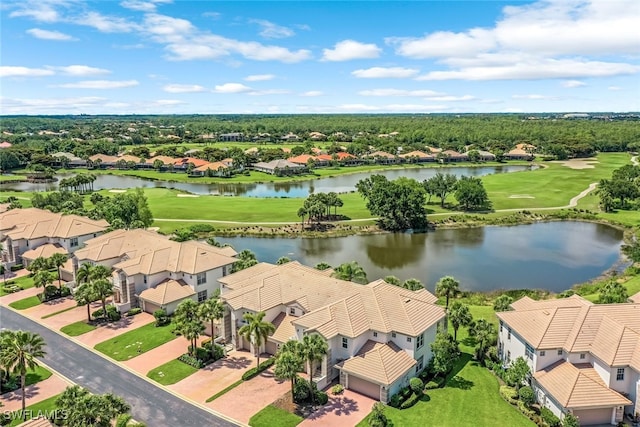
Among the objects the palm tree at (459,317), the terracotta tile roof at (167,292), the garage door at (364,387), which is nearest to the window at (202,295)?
the terracotta tile roof at (167,292)

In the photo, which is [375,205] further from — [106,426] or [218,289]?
[106,426]

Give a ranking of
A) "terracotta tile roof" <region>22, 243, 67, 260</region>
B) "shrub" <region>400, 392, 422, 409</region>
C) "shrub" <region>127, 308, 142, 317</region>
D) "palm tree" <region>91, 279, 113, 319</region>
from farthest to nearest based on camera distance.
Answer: "terracotta tile roof" <region>22, 243, 67, 260</region>, "shrub" <region>127, 308, 142, 317</region>, "palm tree" <region>91, 279, 113, 319</region>, "shrub" <region>400, 392, 422, 409</region>

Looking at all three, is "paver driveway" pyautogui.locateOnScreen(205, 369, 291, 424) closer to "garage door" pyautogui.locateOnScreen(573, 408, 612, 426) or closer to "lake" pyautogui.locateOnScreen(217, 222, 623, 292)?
"garage door" pyautogui.locateOnScreen(573, 408, 612, 426)

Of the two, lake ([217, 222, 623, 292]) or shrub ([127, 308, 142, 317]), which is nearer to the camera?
shrub ([127, 308, 142, 317])

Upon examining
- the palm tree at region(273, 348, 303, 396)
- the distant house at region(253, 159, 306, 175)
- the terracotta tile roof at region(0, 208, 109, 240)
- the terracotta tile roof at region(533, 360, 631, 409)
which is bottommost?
the terracotta tile roof at region(533, 360, 631, 409)

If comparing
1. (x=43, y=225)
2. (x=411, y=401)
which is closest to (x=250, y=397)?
(x=411, y=401)

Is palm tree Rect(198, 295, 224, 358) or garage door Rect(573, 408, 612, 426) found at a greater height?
palm tree Rect(198, 295, 224, 358)

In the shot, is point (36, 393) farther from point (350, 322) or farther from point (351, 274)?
point (351, 274)

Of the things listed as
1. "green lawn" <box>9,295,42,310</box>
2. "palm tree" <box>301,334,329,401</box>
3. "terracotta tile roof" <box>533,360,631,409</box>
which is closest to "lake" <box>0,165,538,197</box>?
"green lawn" <box>9,295,42,310</box>

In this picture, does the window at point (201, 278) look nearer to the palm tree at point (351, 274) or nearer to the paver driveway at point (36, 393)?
the palm tree at point (351, 274)
